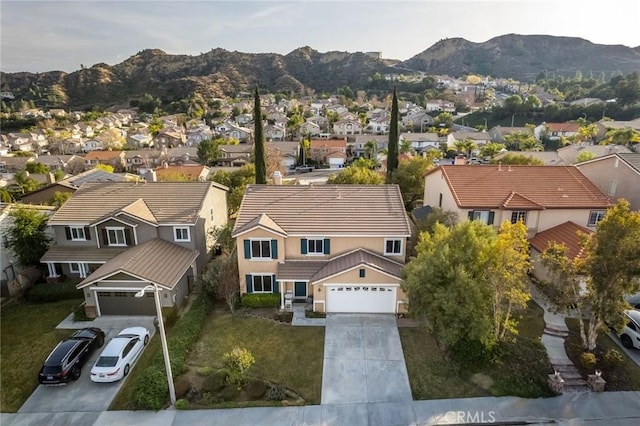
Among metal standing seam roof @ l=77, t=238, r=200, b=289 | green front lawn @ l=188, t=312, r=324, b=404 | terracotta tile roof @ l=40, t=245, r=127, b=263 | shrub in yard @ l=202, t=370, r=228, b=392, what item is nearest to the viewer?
shrub in yard @ l=202, t=370, r=228, b=392

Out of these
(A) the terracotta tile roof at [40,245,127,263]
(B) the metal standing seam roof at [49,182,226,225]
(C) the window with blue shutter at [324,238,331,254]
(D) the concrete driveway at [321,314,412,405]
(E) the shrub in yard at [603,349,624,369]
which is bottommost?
(D) the concrete driveway at [321,314,412,405]

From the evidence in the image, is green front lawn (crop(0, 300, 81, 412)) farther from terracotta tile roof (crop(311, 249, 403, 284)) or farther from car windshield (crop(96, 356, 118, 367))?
terracotta tile roof (crop(311, 249, 403, 284))

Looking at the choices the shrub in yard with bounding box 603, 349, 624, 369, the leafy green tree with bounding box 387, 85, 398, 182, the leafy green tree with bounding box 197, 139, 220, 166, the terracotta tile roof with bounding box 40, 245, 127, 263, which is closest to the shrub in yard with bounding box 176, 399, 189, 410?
the terracotta tile roof with bounding box 40, 245, 127, 263

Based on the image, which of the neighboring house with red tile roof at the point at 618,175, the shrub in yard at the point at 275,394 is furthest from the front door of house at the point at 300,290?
the neighboring house with red tile roof at the point at 618,175

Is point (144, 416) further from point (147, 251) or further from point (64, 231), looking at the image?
point (64, 231)

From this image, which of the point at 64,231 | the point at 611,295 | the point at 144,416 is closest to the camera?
the point at 144,416

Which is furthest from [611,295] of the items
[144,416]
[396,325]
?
[144,416]
